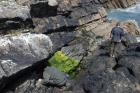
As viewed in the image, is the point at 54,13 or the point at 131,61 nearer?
the point at 131,61

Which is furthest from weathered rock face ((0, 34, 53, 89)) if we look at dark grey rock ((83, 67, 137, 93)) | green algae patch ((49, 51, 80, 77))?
dark grey rock ((83, 67, 137, 93))

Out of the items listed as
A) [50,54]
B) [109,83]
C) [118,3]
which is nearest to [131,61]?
[109,83]

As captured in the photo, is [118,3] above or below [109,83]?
below

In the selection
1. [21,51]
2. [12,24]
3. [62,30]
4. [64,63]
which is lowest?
[62,30]

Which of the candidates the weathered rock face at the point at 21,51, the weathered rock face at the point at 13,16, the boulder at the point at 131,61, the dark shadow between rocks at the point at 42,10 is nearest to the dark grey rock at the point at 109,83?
the boulder at the point at 131,61

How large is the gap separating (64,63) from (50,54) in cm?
157

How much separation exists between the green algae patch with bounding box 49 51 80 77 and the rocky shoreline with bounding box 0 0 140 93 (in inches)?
14.8

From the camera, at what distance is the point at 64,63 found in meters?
22.6

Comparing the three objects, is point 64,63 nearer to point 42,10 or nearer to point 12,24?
point 12,24

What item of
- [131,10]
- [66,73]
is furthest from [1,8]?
[131,10]

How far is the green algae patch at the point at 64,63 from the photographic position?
73.0ft

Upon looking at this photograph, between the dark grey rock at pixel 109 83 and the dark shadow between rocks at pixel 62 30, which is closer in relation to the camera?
the dark grey rock at pixel 109 83

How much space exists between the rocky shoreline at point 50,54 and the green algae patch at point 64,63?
38 cm

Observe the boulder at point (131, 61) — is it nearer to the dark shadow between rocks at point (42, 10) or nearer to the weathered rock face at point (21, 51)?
the weathered rock face at point (21, 51)
